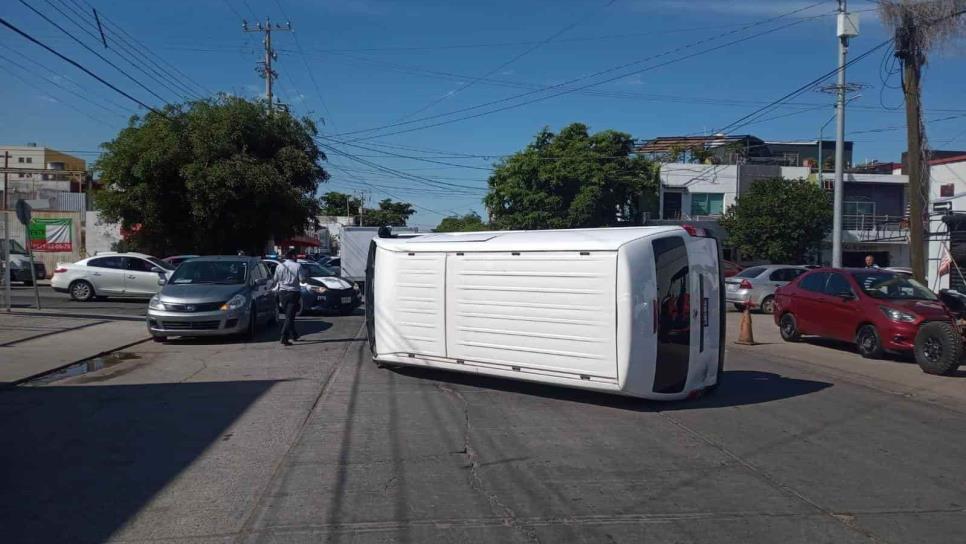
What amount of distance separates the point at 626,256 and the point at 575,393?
223cm

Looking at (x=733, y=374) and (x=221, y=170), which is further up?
(x=221, y=170)

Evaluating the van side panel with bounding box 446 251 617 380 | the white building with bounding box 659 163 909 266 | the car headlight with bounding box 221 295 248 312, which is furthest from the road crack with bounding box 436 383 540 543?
the white building with bounding box 659 163 909 266

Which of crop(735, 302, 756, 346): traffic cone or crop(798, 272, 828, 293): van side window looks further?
crop(735, 302, 756, 346): traffic cone

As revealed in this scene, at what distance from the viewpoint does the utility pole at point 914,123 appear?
1568cm

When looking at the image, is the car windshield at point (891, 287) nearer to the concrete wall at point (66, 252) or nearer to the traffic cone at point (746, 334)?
the traffic cone at point (746, 334)

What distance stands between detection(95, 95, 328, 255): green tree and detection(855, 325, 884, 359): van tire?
2009 centimetres

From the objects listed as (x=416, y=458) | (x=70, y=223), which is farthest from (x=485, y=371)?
(x=70, y=223)

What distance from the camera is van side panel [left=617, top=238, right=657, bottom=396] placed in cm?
812

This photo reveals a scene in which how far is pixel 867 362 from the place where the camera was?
13.5m

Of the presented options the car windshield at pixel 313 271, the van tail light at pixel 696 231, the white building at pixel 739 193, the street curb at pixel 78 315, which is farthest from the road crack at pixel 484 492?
the white building at pixel 739 193

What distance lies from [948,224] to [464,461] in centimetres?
1239

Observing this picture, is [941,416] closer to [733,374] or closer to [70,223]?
[733,374]

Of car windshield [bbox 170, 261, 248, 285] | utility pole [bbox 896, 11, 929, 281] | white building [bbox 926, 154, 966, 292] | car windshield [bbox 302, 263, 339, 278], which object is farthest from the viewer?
car windshield [bbox 302, 263, 339, 278]

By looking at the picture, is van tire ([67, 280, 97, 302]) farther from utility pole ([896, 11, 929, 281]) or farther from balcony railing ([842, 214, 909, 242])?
balcony railing ([842, 214, 909, 242])
